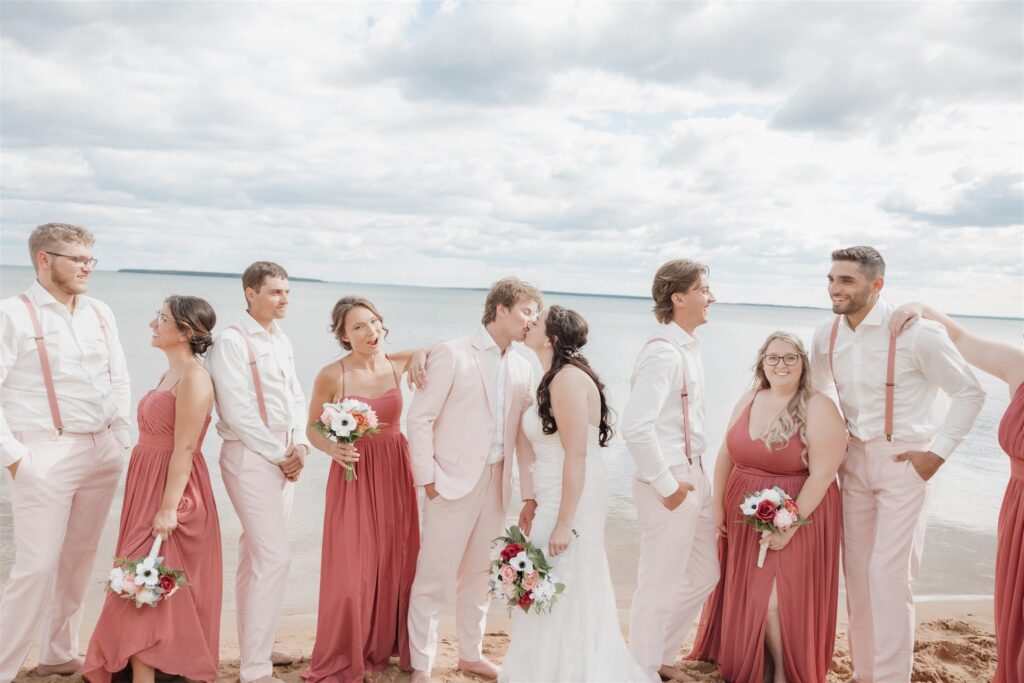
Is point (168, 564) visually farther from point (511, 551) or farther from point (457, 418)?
point (511, 551)

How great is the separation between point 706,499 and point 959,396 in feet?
5.63

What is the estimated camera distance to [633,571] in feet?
28.5

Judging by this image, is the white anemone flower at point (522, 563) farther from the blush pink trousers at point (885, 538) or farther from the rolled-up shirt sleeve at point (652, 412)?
the blush pink trousers at point (885, 538)

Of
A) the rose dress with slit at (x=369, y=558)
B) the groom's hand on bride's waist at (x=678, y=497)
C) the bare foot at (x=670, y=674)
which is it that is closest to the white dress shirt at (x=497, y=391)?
the rose dress with slit at (x=369, y=558)

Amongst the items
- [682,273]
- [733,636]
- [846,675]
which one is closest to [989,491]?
[846,675]

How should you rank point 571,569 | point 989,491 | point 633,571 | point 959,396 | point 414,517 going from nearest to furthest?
point 571,569, point 959,396, point 414,517, point 633,571, point 989,491

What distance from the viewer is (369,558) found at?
17.3ft

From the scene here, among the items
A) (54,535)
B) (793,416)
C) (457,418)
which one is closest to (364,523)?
(457,418)

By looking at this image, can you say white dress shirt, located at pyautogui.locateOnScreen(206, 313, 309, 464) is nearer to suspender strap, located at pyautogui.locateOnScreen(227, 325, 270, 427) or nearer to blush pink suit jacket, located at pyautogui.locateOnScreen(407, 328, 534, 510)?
suspender strap, located at pyautogui.locateOnScreen(227, 325, 270, 427)

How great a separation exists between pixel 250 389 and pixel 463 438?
55.0 inches

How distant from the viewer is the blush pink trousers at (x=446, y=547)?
5234 millimetres

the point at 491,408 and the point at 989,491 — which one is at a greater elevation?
the point at 491,408

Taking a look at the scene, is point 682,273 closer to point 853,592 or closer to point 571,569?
point 571,569

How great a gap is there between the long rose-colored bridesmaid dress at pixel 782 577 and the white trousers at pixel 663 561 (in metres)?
0.29
